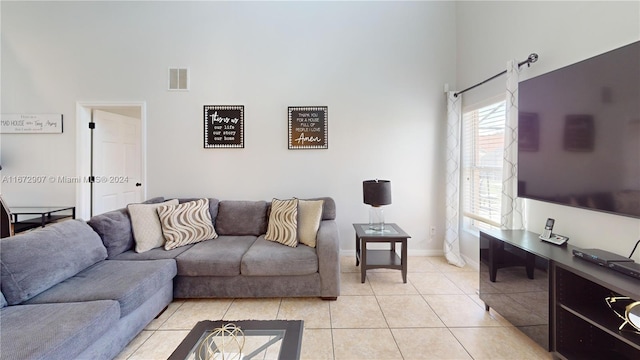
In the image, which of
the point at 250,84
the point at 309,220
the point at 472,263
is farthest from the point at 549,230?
the point at 250,84

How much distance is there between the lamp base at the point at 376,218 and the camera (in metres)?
2.95

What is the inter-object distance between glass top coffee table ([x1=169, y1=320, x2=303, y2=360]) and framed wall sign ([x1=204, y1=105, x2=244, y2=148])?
2382mm

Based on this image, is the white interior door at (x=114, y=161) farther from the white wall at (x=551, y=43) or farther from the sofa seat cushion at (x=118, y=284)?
the white wall at (x=551, y=43)

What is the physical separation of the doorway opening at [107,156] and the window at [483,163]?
4072 millimetres

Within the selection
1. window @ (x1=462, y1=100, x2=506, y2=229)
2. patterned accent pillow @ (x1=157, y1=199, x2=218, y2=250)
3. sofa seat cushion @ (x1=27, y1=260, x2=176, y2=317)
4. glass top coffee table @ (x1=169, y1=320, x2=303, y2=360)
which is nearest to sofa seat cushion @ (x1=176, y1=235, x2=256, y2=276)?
sofa seat cushion @ (x1=27, y1=260, x2=176, y2=317)

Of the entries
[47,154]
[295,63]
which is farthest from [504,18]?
[47,154]

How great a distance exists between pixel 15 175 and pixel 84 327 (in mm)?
3514

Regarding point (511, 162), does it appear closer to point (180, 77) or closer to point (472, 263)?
point (472, 263)

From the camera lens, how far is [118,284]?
175 centimetres

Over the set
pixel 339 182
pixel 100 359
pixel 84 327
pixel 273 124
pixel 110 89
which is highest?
pixel 110 89

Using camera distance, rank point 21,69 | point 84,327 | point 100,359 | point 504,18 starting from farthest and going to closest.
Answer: point 21,69
point 504,18
point 100,359
point 84,327

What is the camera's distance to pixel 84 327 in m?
1.34

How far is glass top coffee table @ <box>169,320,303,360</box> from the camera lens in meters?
1.21

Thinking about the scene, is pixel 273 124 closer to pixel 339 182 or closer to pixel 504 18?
pixel 339 182
